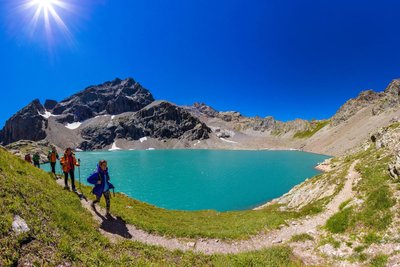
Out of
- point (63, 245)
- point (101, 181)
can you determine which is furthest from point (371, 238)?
point (101, 181)

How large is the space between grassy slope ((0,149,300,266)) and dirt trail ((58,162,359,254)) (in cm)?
152

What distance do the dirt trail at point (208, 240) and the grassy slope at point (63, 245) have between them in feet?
4.97

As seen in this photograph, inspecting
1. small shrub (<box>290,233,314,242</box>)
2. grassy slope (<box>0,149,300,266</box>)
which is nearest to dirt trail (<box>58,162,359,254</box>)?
small shrub (<box>290,233,314,242</box>)

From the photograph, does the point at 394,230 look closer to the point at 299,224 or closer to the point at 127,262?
the point at 299,224

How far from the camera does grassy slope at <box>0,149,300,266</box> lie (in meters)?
7.16

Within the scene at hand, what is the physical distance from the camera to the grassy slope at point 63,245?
23.5ft

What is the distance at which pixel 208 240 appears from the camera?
15.7 metres

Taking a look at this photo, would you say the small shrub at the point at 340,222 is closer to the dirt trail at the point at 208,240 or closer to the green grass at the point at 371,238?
the dirt trail at the point at 208,240

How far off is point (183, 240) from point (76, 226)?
24.6ft

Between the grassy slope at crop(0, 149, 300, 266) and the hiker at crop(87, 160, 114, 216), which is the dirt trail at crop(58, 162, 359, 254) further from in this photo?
the grassy slope at crop(0, 149, 300, 266)

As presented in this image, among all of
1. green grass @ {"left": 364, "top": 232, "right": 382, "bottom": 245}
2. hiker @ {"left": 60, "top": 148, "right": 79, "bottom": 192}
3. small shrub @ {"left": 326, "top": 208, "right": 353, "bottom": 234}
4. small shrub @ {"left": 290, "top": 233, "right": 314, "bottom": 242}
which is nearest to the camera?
green grass @ {"left": 364, "top": 232, "right": 382, "bottom": 245}

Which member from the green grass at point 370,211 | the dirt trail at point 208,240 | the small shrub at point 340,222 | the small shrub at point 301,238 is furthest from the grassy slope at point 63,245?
the green grass at point 370,211

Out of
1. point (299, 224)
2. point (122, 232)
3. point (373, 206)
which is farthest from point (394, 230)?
point (122, 232)

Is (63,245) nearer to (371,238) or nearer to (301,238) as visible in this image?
(301,238)
